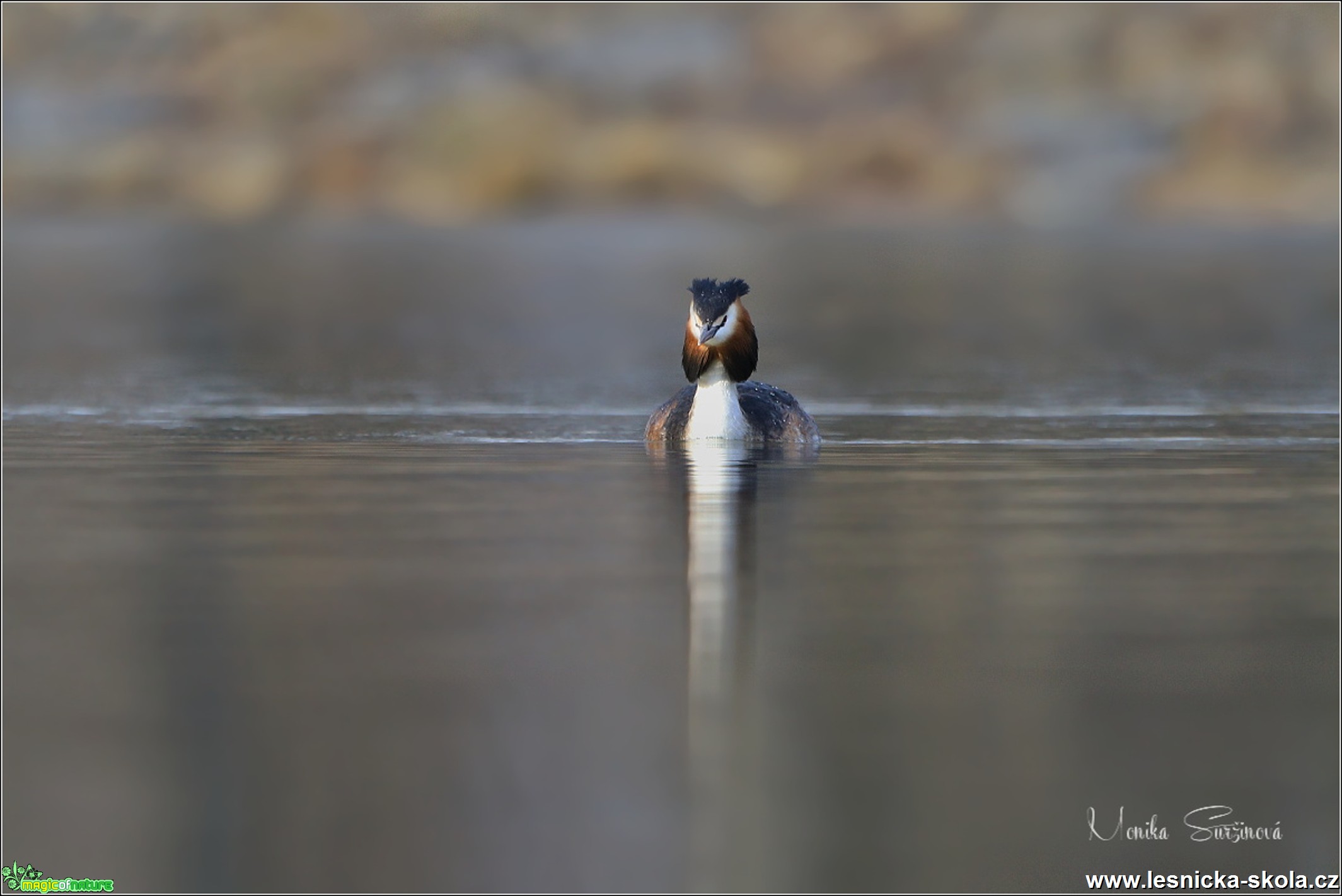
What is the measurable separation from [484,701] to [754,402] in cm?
979

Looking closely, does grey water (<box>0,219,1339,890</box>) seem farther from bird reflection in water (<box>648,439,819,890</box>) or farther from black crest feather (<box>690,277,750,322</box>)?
black crest feather (<box>690,277,750,322</box>)

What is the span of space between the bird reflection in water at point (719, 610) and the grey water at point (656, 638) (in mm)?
30

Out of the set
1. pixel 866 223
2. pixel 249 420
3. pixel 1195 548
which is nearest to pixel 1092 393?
pixel 249 420

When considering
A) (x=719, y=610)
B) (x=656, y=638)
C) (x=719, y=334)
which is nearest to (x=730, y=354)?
(x=719, y=334)

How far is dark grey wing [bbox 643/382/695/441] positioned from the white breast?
68 millimetres

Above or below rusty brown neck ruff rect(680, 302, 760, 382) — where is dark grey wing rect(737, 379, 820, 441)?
below

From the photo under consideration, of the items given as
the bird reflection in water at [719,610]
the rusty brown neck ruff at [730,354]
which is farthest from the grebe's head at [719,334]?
the bird reflection in water at [719,610]

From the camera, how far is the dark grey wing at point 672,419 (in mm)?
18656

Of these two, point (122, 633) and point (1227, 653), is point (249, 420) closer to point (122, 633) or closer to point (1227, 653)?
point (122, 633)

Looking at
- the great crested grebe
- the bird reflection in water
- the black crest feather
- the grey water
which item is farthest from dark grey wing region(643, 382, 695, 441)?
the black crest feather

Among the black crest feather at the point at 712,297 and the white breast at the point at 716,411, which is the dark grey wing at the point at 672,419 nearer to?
the white breast at the point at 716,411

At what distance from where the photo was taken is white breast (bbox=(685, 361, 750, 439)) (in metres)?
18.5

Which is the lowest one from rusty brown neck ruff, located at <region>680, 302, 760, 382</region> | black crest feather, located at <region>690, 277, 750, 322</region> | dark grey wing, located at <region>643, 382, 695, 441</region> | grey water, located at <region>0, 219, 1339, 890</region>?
grey water, located at <region>0, 219, 1339, 890</region>

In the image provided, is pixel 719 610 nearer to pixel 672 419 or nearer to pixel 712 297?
pixel 672 419
